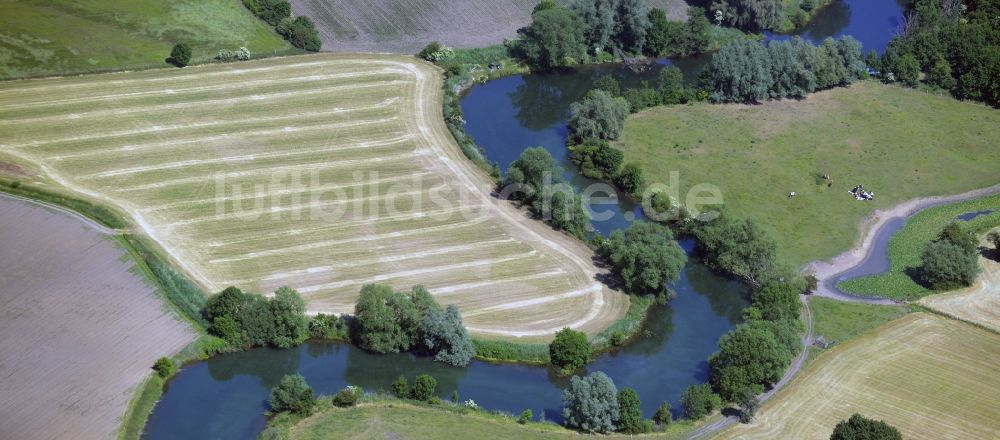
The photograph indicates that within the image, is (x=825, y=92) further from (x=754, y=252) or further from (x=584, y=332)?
(x=584, y=332)

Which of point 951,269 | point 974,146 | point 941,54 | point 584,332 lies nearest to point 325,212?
point 584,332

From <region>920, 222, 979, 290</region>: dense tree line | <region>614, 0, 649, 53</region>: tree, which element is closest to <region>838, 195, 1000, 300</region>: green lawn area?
<region>920, 222, 979, 290</region>: dense tree line

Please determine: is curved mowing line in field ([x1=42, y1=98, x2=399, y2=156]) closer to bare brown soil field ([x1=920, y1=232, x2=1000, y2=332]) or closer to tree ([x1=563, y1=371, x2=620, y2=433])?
tree ([x1=563, y1=371, x2=620, y2=433])

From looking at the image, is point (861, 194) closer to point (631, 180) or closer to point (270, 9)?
point (631, 180)

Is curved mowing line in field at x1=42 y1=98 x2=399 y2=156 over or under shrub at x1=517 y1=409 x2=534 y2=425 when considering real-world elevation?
over

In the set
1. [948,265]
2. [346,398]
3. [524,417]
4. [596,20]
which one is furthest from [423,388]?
[596,20]
